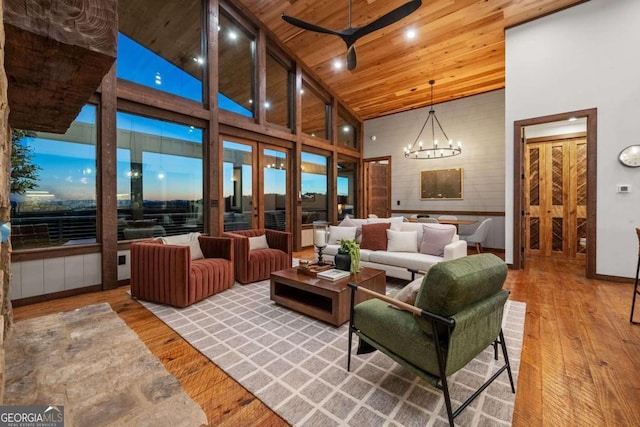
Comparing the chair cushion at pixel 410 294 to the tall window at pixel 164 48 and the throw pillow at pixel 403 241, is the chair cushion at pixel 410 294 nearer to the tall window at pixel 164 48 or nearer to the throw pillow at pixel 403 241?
the throw pillow at pixel 403 241

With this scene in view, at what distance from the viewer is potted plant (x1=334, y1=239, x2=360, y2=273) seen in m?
3.00

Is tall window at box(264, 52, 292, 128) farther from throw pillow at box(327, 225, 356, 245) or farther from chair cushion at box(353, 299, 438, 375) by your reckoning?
chair cushion at box(353, 299, 438, 375)

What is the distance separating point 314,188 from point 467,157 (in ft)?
12.5

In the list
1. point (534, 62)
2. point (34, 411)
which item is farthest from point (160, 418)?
point (534, 62)

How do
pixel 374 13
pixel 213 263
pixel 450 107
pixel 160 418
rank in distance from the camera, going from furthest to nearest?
pixel 450 107, pixel 374 13, pixel 213 263, pixel 160 418

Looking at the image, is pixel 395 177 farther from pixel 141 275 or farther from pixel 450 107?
pixel 141 275

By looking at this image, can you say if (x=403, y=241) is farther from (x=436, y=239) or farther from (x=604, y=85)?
(x=604, y=85)

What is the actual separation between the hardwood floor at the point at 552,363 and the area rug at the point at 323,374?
0.28 feet

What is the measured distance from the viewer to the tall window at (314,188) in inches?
267

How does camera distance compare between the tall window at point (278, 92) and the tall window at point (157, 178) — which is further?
the tall window at point (278, 92)

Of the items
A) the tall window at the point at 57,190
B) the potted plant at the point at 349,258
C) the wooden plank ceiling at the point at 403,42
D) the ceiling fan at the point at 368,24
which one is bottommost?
the potted plant at the point at 349,258

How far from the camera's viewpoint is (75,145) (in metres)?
3.52

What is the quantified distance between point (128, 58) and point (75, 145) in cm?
142

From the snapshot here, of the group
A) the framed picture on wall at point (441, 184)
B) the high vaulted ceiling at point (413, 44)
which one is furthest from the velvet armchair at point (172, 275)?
the framed picture on wall at point (441, 184)
